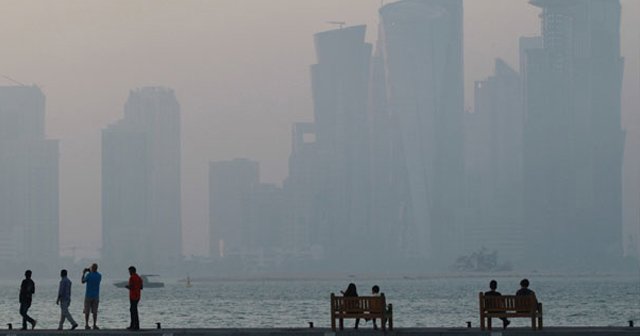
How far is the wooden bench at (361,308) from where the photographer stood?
137ft

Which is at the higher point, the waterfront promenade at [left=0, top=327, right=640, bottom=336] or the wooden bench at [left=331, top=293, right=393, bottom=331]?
the wooden bench at [left=331, top=293, right=393, bottom=331]

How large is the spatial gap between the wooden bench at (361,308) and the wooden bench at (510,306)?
2680mm

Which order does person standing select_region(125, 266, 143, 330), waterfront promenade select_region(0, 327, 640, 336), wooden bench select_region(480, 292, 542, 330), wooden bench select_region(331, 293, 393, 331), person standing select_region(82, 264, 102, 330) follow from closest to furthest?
waterfront promenade select_region(0, 327, 640, 336), wooden bench select_region(480, 292, 542, 330), wooden bench select_region(331, 293, 393, 331), person standing select_region(125, 266, 143, 330), person standing select_region(82, 264, 102, 330)

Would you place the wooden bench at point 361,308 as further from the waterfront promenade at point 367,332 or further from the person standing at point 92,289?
the person standing at point 92,289

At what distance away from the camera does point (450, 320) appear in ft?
365

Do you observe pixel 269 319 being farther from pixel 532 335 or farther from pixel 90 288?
pixel 532 335

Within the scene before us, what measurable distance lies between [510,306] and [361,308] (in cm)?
420

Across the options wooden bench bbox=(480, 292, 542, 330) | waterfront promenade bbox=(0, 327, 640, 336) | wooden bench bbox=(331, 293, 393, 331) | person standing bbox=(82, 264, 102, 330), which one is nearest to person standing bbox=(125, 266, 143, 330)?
person standing bbox=(82, 264, 102, 330)

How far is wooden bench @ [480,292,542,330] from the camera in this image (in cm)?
4081

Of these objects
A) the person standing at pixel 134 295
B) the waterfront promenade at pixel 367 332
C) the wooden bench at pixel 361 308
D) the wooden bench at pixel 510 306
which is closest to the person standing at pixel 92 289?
the person standing at pixel 134 295

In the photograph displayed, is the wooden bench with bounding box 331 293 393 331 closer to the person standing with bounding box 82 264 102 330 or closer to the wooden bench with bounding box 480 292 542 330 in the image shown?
the wooden bench with bounding box 480 292 542 330

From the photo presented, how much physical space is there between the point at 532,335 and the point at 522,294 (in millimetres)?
3262

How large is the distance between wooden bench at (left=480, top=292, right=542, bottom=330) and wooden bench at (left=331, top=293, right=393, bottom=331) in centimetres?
268

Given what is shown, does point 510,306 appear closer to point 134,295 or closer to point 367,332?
point 367,332
